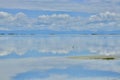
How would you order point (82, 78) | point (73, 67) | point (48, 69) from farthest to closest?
point (73, 67), point (48, 69), point (82, 78)

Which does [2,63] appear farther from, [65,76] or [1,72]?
[65,76]

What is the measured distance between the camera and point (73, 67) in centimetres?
1769

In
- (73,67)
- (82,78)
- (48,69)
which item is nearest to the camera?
(82,78)

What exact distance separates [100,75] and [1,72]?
4.10 meters

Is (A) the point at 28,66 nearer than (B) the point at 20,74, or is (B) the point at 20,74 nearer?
(B) the point at 20,74

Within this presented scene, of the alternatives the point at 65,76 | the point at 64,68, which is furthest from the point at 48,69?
the point at 65,76

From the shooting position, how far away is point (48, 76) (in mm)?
14641

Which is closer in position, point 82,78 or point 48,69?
point 82,78

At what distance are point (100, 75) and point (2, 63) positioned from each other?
5.69 meters

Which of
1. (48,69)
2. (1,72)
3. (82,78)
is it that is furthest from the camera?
(48,69)

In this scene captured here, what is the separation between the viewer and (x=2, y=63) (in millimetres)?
18516

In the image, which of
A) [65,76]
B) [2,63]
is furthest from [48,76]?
[2,63]

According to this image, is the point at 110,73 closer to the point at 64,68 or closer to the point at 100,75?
the point at 100,75

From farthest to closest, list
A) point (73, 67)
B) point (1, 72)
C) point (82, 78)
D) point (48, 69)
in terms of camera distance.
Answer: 1. point (73, 67)
2. point (48, 69)
3. point (1, 72)
4. point (82, 78)
